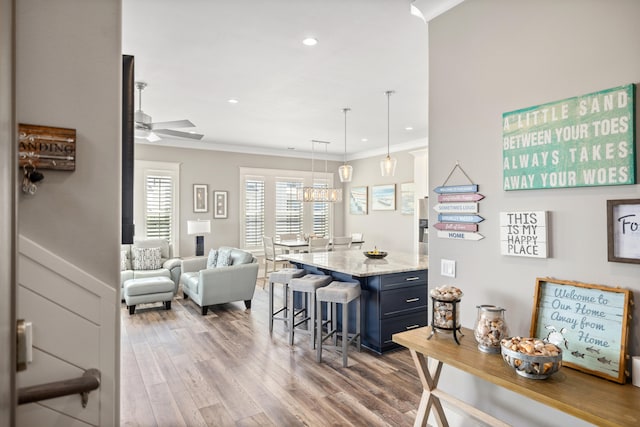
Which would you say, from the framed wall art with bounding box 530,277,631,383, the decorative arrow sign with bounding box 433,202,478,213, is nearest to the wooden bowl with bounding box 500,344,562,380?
the framed wall art with bounding box 530,277,631,383

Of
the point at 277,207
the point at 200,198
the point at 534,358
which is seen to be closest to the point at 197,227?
the point at 200,198

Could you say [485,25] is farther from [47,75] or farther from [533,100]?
[47,75]

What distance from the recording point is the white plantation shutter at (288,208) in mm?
8359

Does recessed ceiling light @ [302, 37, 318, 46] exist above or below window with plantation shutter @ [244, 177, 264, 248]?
above

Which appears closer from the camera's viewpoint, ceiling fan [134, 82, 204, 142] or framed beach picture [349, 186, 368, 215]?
ceiling fan [134, 82, 204, 142]

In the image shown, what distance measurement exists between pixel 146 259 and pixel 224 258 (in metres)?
1.44

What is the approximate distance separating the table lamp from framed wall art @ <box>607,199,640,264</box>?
607cm

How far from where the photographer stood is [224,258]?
587 centimetres

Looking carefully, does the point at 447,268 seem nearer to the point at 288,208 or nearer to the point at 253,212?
the point at 253,212

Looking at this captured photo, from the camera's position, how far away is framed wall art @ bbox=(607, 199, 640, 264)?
1.54m

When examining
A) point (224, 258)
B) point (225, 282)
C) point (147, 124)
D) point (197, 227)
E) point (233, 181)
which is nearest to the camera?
point (147, 124)

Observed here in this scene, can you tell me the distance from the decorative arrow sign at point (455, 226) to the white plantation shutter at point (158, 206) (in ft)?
19.2

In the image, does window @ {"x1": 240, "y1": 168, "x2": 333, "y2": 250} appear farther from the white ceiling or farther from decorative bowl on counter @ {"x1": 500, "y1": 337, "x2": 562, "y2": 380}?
decorative bowl on counter @ {"x1": 500, "y1": 337, "x2": 562, "y2": 380}

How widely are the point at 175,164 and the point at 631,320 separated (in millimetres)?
7074
